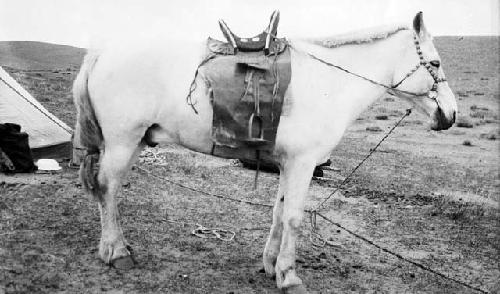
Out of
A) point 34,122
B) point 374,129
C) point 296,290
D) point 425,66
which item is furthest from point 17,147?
point 374,129

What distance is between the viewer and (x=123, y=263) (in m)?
5.43

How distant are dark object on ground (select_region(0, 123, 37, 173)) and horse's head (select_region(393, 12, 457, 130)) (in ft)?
23.1

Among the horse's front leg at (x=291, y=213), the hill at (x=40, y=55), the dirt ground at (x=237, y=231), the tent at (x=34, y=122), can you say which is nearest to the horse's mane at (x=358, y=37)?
the horse's front leg at (x=291, y=213)

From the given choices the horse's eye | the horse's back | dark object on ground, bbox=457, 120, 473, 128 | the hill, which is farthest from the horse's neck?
the hill

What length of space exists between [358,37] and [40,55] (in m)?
66.4

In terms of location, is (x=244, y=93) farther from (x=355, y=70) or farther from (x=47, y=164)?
(x=47, y=164)

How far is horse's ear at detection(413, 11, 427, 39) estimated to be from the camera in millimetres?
5145

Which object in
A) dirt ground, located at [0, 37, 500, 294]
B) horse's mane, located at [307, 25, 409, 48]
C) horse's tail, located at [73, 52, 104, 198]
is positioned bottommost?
dirt ground, located at [0, 37, 500, 294]

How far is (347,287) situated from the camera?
18.2ft

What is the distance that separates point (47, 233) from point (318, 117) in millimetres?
3958

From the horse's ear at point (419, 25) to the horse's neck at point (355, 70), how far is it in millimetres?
146

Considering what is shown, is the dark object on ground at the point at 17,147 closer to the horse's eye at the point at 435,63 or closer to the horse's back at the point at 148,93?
the horse's back at the point at 148,93

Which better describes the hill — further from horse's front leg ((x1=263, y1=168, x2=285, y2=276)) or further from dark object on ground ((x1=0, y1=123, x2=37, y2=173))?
horse's front leg ((x1=263, y1=168, x2=285, y2=276))

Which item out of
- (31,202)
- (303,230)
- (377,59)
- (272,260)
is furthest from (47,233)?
Answer: (377,59)
